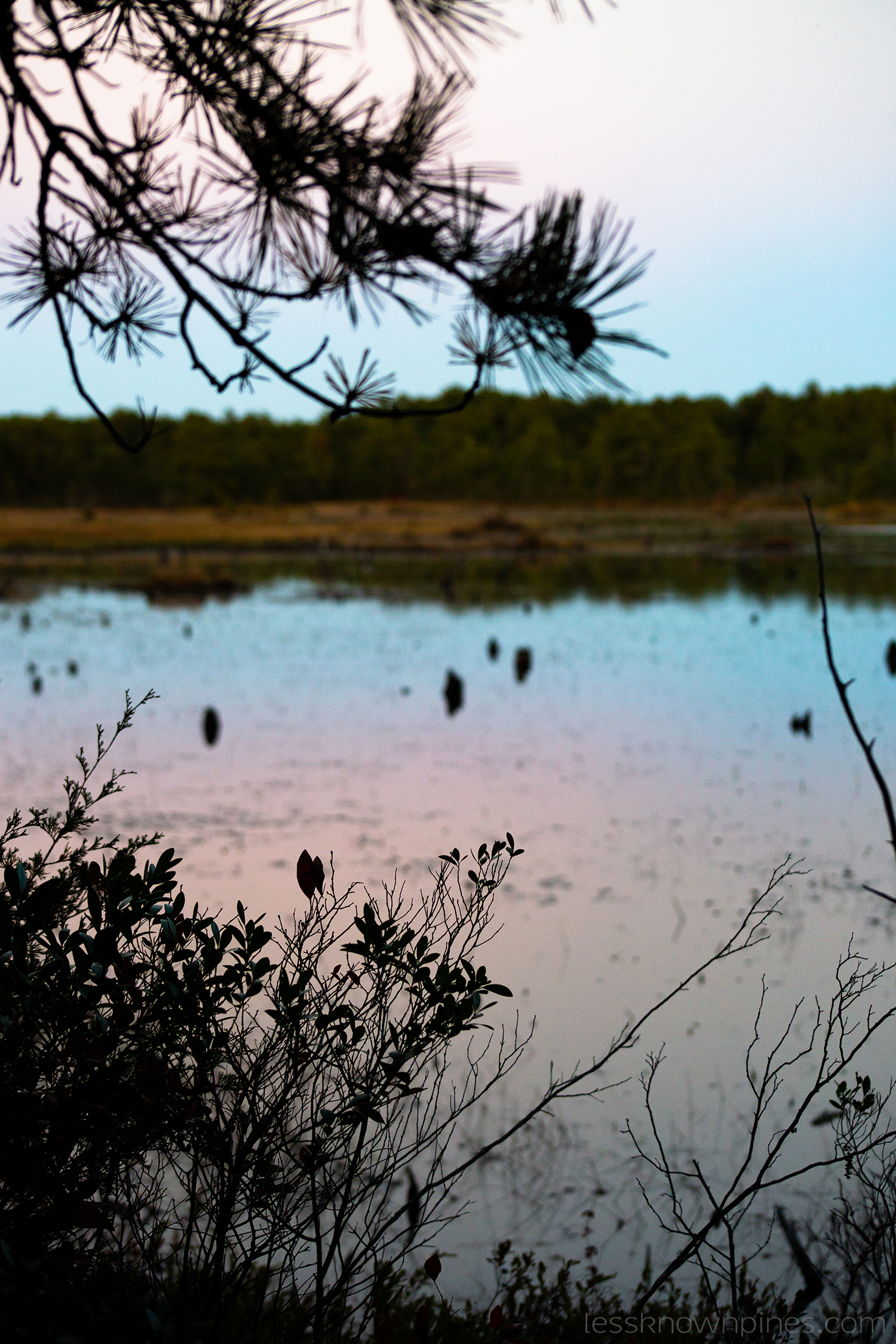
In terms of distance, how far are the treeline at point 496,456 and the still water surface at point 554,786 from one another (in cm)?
5613

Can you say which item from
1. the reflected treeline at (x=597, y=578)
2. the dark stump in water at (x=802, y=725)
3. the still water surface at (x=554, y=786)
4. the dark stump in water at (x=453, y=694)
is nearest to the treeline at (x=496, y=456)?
the reflected treeline at (x=597, y=578)

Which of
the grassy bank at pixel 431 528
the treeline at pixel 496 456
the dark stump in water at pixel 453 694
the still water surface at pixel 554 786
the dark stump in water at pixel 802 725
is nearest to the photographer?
the still water surface at pixel 554 786

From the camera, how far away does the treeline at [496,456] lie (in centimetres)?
7838

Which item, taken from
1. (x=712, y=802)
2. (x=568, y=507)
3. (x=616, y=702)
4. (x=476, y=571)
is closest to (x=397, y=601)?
(x=476, y=571)

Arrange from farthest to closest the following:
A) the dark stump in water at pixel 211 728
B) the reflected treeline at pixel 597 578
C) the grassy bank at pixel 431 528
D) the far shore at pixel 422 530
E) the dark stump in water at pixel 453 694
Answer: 1. the grassy bank at pixel 431 528
2. the far shore at pixel 422 530
3. the reflected treeline at pixel 597 578
4. the dark stump in water at pixel 453 694
5. the dark stump in water at pixel 211 728

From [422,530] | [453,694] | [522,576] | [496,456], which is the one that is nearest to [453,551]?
[422,530]

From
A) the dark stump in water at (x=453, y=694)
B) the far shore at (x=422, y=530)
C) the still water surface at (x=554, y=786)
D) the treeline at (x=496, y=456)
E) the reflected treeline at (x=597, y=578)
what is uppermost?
A: the treeline at (x=496, y=456)

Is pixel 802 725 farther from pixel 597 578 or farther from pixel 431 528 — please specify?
pixel 431 528

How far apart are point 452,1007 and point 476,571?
1728 inches

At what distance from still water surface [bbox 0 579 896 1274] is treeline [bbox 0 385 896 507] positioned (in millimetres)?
56133

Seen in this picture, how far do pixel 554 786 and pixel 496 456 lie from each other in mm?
A: 81945

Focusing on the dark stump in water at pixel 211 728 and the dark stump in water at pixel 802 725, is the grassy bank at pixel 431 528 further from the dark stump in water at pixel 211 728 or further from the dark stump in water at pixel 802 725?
the dark stump in water at pixel 211 728

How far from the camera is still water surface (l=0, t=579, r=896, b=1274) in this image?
7168 millimetres

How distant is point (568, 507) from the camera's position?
300 ft
